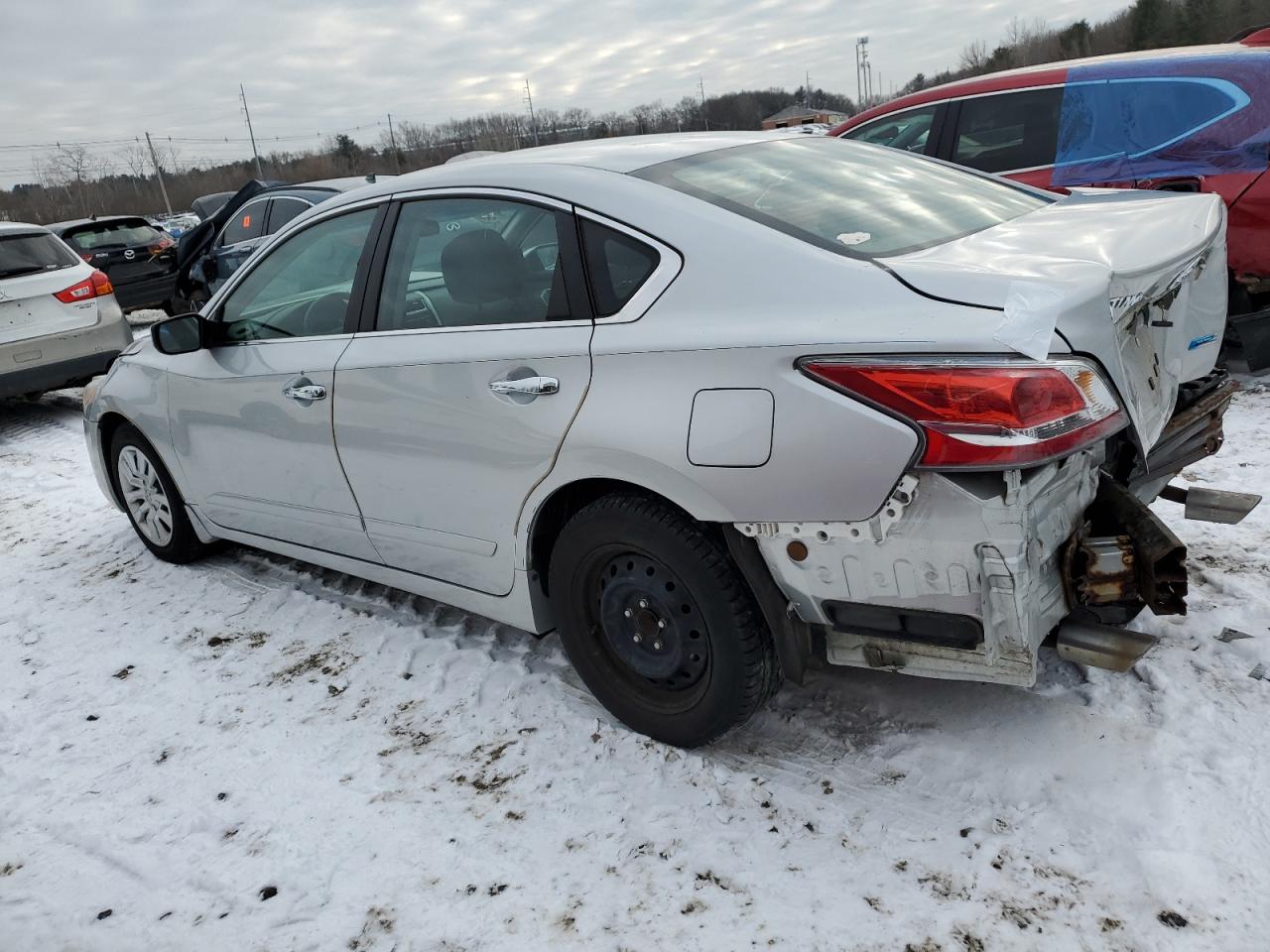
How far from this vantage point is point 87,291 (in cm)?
790

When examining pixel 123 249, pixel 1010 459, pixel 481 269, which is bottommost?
pixel 1010 459

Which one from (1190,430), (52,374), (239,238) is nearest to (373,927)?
(1190,430)

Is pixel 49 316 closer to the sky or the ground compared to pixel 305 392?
closer to the sky

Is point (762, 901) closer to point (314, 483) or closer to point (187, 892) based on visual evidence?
point (187, 892)

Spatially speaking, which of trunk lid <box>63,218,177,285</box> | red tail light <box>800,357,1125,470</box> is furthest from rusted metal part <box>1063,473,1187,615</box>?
trunk lid <box>63,218,177,285</box>

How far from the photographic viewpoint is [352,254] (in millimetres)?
3344

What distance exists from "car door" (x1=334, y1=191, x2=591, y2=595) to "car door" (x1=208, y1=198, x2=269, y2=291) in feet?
23.1

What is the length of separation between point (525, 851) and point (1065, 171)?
518 centimetres

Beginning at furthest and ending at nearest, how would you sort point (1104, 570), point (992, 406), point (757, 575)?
point (757, 575) → point (1104, 570) → point (992, 406)

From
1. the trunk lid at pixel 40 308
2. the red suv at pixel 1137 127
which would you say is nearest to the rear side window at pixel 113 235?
the trunk lid at pixel 40 308

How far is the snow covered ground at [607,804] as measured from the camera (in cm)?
212

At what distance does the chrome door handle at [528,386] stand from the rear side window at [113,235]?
12116 mm

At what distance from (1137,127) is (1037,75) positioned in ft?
2.61

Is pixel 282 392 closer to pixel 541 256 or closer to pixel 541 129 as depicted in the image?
pixel 541 256
